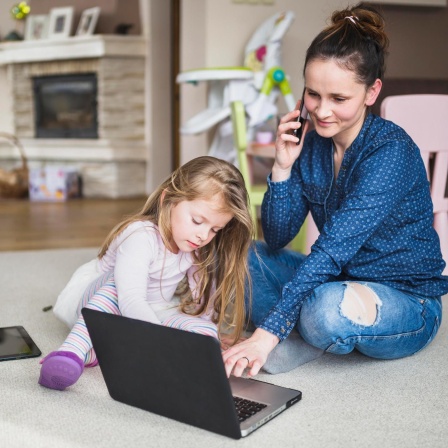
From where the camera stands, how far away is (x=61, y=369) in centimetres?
134

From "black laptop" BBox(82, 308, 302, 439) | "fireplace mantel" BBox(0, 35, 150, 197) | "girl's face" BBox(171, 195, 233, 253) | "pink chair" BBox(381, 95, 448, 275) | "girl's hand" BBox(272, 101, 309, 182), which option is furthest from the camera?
"fireplace mantel" BBox(0, 35, 150, 197)

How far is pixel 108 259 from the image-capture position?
5.45 ft

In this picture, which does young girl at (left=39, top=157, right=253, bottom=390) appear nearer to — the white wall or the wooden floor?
the wooden floor

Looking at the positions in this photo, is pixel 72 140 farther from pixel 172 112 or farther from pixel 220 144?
pixel 220 144

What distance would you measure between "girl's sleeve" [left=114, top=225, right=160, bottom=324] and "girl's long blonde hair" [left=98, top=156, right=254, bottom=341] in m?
0.05

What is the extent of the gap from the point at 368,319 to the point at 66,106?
164 inches

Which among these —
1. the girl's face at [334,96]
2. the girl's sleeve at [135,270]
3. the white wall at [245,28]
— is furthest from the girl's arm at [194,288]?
the white wall at [245,28]

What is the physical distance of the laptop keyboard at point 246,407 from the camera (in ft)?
4.02

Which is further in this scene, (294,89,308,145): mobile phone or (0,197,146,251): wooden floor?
(0,197,146,251): wooden floor

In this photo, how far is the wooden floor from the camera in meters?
3.18

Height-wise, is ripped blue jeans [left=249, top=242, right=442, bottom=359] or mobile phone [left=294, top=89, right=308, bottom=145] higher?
mobile phone [left=294, top=89, right=308, bottom=145]

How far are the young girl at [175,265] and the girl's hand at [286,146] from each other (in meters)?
0.14

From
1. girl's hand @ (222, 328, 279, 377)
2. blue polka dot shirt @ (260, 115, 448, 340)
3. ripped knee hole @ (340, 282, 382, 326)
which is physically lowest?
girl's hand @ (222, 328, 279, 377)

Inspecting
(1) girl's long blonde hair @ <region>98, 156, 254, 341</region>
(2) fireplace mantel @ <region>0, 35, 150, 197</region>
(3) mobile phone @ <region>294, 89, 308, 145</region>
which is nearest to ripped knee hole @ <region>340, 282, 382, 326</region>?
(1) girl's long blonde hair @ <region>98, 156, 254, 341</region>
